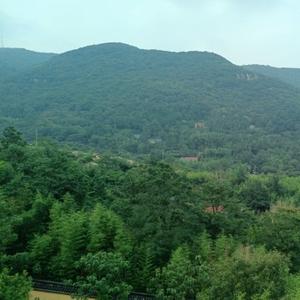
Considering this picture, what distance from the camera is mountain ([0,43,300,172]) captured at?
95750 mm

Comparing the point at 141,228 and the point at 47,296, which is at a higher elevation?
the point at 141,228

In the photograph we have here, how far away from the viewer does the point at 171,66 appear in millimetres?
153000

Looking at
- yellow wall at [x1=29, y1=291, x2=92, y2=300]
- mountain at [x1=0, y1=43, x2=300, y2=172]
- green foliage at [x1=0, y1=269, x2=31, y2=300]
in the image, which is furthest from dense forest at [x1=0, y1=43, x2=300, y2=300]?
mountain at [x1=0, y1=43, x2=300, y2=172]

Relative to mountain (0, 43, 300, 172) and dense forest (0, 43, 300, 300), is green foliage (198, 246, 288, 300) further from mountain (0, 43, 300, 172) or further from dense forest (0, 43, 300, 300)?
mountain (0, 43, 300, 172)

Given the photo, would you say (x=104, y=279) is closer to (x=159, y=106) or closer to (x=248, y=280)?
(x=248, y=280)

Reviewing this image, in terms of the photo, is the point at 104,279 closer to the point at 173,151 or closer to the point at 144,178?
the point at 144,178

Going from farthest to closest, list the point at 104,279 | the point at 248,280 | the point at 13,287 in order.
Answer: the point at 104,279
the point at 248,280
the point at 13,287

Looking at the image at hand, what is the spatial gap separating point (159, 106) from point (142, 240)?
100 metres

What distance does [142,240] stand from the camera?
19.4 m

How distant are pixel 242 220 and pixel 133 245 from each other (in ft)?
21.4

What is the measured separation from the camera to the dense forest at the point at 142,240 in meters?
13.4

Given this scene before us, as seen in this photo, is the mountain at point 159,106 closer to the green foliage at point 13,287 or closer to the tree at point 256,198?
the tree at point 256,198

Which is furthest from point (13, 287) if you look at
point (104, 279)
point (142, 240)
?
point (142, 240)

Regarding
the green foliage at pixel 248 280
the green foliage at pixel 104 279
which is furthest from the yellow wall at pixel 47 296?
the green foliage at pixel 248 280
